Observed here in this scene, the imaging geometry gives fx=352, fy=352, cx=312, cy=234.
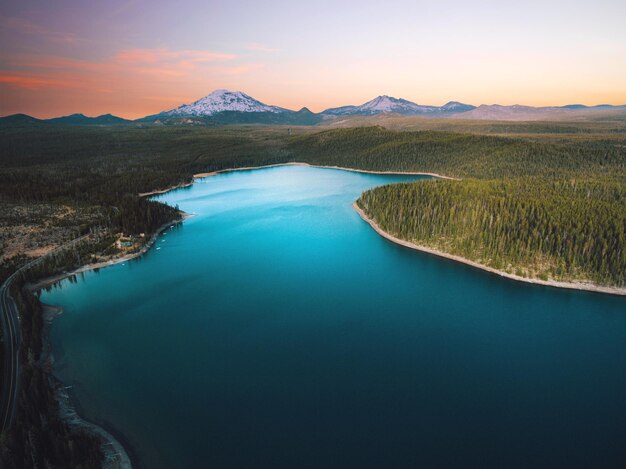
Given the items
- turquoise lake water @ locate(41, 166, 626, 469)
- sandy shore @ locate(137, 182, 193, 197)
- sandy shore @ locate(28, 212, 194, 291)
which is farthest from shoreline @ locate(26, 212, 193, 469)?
sandy shore @ locate(137, 182, 193, 197)

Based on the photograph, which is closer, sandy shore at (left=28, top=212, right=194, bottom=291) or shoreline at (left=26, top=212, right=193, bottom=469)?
shoreline at (left=26, top=212, right=193, bottom=469)

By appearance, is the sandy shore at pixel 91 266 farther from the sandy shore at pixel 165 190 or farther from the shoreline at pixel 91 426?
the sandy shore at pixel 165 190

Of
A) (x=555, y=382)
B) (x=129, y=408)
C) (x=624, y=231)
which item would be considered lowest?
(x=555, y=382)

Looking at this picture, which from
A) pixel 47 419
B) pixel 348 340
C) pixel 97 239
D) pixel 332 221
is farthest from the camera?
pixel 332 221

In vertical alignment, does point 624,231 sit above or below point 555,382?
above

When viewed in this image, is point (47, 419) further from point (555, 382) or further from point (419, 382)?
point (555, 382)

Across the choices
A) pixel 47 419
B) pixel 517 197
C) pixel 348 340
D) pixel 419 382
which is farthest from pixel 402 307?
pixel 517 197

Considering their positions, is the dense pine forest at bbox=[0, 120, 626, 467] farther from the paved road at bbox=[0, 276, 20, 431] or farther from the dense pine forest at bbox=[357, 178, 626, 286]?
the paved road at bbox=[0, 276, 20, 431]
